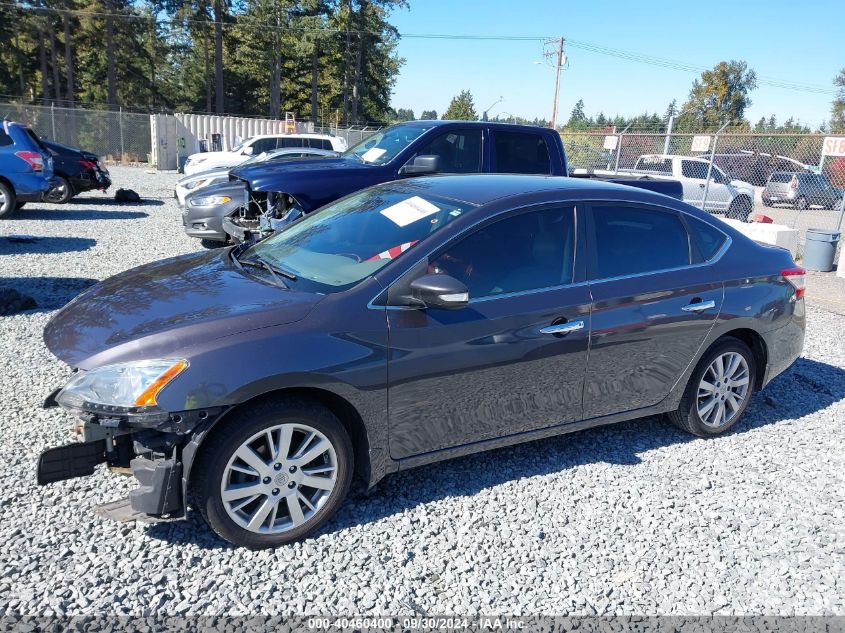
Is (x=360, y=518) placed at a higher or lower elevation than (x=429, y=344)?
lower

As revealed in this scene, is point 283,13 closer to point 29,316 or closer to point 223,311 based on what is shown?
point 29,316

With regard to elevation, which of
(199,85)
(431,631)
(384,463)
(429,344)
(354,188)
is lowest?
(431,631)

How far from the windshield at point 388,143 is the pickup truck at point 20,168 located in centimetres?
690

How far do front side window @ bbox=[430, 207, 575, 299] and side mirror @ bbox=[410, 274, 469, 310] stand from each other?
21 cm

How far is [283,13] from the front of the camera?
46219mm

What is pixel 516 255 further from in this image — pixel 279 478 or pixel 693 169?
pixel 693 169

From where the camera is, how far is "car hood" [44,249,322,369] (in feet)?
9.07

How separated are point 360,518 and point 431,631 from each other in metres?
0.82

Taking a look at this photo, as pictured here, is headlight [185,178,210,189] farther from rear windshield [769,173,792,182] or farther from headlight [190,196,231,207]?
rear windshield [769,173,792,182]

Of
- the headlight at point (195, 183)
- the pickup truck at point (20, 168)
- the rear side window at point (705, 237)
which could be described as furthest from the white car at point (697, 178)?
the rear side window at point (705, 237)

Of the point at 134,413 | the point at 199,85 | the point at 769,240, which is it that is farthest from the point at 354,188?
the point at 199,85

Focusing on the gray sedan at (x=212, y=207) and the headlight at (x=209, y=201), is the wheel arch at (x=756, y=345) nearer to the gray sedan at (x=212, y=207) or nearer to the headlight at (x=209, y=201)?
the gray sedan at (x=212, y=207)

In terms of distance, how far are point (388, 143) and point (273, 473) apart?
5.88m

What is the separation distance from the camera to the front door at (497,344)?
3164mm
